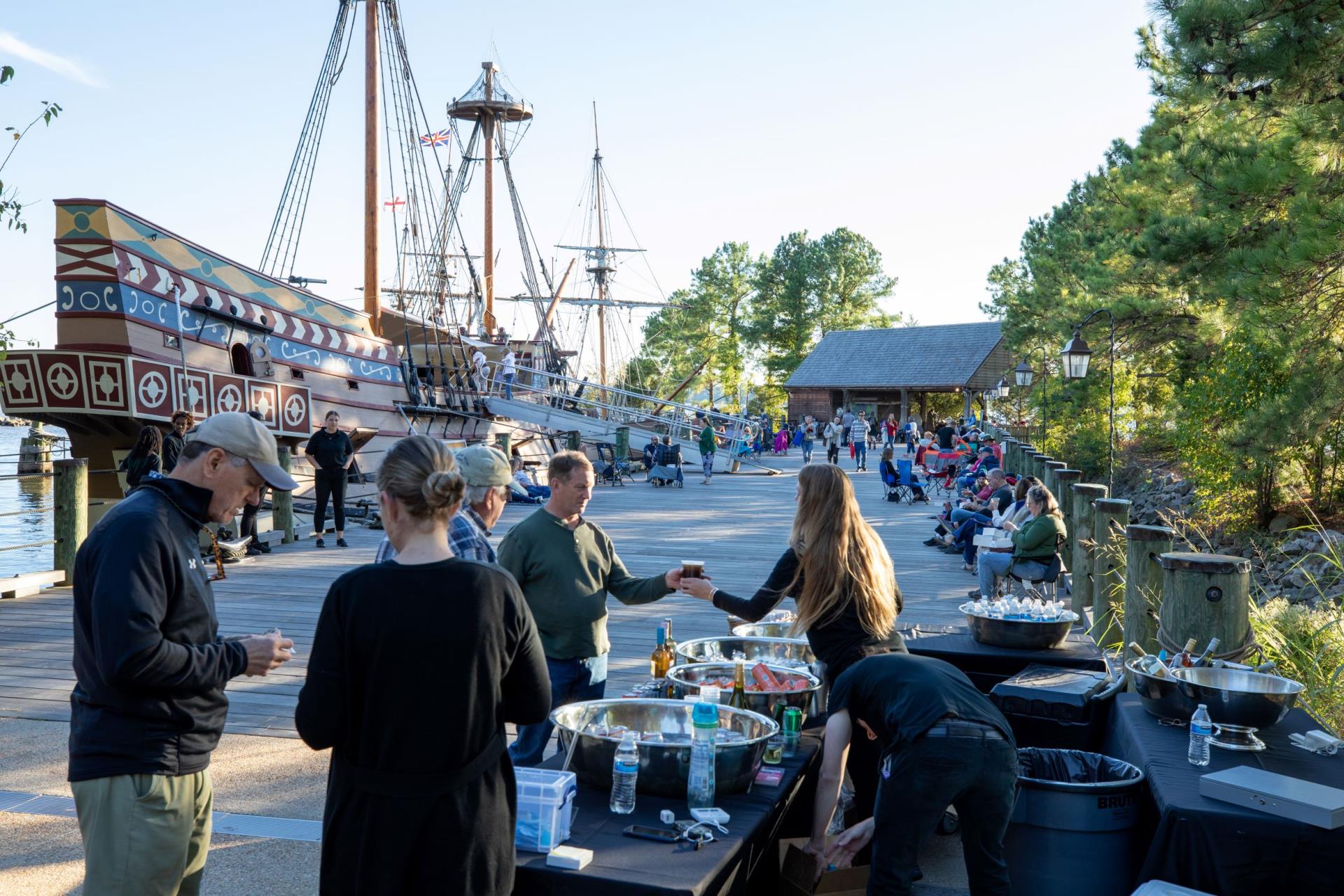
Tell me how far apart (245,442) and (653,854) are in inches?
58.3

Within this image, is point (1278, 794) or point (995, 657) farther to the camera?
point (995, 657)

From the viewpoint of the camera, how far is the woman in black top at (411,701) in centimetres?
227

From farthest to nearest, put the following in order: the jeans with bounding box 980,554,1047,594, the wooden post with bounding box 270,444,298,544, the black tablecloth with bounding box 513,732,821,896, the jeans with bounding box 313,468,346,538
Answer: the wooden post with bounding box 270,444,298,544, the jeans with bounding box 313,468,346,538, the jeans with bounding box 980,554,1047,594, the black tablecloth with bounding box 513,732,821,896

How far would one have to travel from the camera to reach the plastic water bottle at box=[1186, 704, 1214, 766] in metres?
3.45

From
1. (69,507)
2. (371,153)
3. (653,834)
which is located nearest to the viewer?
(653,834)

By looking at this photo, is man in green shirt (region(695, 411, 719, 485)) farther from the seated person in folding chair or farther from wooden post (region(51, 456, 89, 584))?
wooden post (region(51, 456, 89, 584))

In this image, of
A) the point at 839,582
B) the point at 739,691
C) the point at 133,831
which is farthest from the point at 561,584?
the point at 133,831

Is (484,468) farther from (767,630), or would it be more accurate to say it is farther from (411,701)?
(767,630)

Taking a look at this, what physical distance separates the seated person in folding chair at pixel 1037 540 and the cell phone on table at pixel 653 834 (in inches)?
248

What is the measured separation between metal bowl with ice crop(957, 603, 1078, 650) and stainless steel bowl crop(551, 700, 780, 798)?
209 centimetres

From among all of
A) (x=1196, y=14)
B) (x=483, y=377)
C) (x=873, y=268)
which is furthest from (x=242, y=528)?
(x=873, y=268)

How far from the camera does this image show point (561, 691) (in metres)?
4.22

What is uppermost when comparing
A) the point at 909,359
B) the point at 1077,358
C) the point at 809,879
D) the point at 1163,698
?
the point at 909,359

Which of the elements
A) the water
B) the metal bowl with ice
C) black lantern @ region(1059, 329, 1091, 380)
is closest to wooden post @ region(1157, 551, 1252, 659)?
the metal bowl with ice
